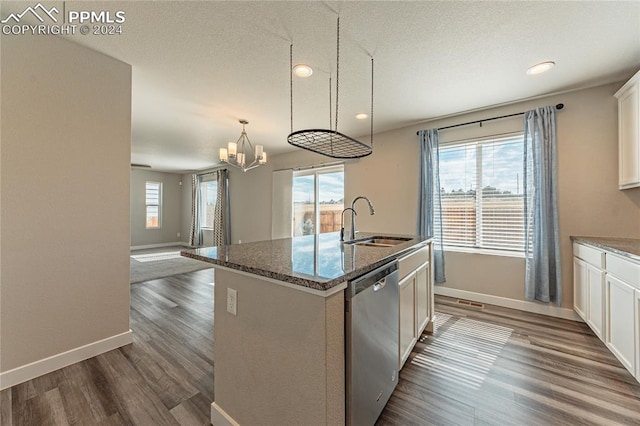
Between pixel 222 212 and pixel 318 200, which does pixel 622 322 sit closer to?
pixel 318 200

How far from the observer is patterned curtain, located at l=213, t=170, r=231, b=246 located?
23.2 ft

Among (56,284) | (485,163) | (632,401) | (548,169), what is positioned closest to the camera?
(632,401)

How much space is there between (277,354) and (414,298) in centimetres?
132

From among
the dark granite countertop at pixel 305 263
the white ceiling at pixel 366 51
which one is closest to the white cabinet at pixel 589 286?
the white ceiling at pixel 366 51

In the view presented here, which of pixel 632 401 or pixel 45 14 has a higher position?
pixel 45 14

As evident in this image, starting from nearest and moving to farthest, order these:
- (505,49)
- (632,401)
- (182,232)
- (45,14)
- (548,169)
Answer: (632,401) < (45,14) < (505,49) < (548,169) < (182,232)

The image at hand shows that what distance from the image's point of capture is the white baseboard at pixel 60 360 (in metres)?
1.72

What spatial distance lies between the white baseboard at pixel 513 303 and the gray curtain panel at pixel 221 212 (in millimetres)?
5614

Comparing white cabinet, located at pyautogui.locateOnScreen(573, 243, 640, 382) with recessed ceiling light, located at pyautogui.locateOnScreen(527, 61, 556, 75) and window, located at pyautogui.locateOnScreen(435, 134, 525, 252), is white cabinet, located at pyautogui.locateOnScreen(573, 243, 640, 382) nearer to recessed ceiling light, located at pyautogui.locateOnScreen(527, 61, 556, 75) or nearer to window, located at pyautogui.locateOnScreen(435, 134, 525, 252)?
window, located at pyautogui.locateOnScreen(435, 134, 525, 252)

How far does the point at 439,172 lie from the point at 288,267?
10.8 ft

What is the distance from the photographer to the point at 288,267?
1.17 metres

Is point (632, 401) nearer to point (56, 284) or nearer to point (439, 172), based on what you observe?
point (439, 172)

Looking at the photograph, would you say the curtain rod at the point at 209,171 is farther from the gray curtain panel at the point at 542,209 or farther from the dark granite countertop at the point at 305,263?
the gray curtain panel at the point at 542,209

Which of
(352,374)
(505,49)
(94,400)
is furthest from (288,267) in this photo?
(505,49)
